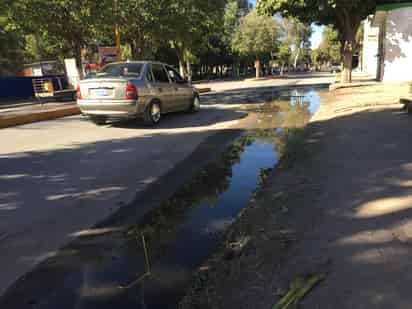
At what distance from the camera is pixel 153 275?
2.77 m

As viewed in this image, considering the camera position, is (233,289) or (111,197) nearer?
(233,289)

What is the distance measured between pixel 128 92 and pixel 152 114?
1.18 m

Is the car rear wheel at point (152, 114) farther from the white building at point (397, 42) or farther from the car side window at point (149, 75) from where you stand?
the white building at point (397, 42)

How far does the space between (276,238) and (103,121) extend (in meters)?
8.36

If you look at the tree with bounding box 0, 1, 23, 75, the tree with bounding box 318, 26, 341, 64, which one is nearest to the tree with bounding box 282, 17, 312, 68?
the tree with bounding box 318, 26, 341, 64

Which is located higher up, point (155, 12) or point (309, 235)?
point (155, 12)

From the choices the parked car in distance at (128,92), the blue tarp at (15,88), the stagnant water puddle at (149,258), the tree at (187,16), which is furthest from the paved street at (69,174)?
the blue tarp at (15,88)

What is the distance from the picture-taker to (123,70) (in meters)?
9.59

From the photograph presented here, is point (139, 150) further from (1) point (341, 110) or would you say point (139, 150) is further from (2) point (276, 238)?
(1) point (341, 110)

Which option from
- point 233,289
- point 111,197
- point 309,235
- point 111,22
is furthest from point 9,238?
point 111,22

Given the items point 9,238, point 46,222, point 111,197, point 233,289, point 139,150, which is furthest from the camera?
point 139,150

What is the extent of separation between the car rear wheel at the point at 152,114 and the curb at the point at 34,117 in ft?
15.7

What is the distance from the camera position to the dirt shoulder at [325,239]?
231 centimetres

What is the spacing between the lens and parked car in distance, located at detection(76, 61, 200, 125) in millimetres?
8867
